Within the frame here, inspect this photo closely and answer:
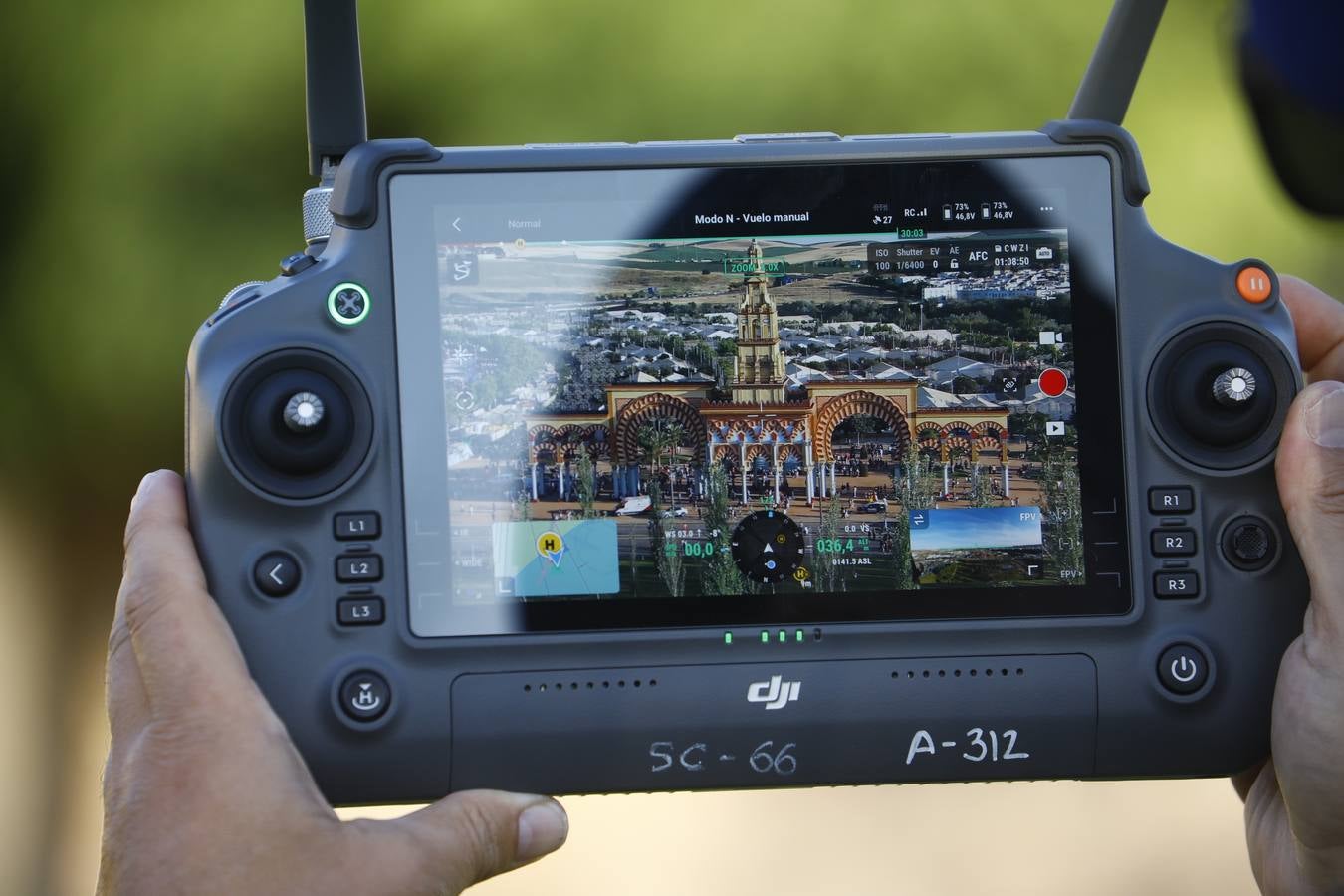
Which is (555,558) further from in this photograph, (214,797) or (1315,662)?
(1315,662)

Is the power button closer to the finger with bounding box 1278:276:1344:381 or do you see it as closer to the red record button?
the red record button

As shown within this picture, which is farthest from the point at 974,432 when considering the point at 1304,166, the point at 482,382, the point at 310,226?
the point at 1304,166

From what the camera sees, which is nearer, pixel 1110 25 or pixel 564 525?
pixel 564 525

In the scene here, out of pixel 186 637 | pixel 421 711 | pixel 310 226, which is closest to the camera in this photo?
pixel 186 637

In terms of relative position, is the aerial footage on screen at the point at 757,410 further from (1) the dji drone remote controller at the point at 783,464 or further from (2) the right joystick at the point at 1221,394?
(2) the right joystick at the point at 1221,394

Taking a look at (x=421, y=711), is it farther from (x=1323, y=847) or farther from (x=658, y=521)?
(x=1323, y=847)

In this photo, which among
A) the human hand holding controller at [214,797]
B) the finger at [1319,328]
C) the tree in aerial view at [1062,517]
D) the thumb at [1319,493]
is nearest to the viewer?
the human hand holding controller at [214,797]

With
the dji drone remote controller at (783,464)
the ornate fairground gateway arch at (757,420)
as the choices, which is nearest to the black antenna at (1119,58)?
the dji drone remote controller at (783,464)
